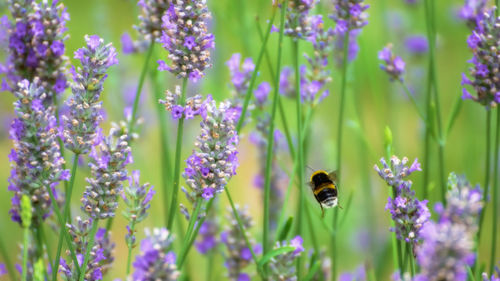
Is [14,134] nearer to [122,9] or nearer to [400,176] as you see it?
[400,176]

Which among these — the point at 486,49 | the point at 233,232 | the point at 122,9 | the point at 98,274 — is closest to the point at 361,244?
the point at 233,232

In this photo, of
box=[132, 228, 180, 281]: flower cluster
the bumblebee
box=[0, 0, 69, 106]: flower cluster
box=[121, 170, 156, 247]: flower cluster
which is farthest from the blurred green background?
box=[132, 228, 180, 281]: flower cluster

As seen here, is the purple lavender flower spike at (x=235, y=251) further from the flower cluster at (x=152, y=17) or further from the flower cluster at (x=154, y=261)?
the flower cluster at (x=154, y=261)

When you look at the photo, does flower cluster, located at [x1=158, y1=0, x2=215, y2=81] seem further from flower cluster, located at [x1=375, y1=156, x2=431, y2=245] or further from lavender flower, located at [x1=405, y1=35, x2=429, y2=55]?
lavender flower, located at [x1=405, y1=35, x2=429, y2=55]

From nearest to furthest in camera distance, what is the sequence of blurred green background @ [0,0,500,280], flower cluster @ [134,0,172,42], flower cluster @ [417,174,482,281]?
1. flower cluster @ [417,174,482,281]
2. flower cluster @ [134,0,172,42]
3. blurred green background @ [0,0,500,280]

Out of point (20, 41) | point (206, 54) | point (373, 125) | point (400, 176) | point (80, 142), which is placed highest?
point (373, 125)

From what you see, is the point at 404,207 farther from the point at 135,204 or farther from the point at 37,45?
the point at 37,45

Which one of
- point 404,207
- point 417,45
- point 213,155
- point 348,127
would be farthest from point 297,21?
point 348,127
